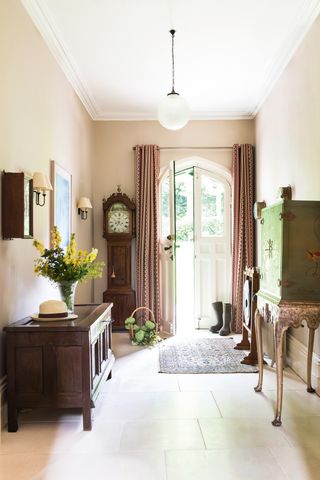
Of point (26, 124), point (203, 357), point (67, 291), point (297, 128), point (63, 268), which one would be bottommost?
point (203, 357)

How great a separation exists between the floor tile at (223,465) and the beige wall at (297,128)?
1.32 meters

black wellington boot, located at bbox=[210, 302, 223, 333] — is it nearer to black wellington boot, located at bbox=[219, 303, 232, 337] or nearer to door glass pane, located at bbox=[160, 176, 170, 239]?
black wellington boot, located at bbox=[219, 303, 232, 337]

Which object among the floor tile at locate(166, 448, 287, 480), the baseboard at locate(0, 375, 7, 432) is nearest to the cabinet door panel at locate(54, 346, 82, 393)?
the baseboard at locate(0, 375, 7, 432)

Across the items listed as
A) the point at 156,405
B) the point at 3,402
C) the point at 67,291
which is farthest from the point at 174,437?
the point at 67,291

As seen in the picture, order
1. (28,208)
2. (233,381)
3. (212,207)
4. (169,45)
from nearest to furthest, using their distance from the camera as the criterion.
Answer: (28,208)
(233,381)
(169,45)
(212,207)

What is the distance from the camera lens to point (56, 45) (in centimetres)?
358

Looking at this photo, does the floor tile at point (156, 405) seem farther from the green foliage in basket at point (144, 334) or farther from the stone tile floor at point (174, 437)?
the green foliage in basket at point (144, 334)

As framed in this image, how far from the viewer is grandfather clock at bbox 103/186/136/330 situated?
541cm

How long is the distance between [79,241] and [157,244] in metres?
1.16

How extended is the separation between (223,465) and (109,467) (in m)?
0.61

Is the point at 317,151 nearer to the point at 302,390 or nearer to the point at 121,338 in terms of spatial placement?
the point at 302,390

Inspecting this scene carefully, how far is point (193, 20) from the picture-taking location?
332 cm

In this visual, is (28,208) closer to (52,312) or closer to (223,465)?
(52,312)

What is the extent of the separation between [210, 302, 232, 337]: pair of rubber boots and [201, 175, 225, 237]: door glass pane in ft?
3.32
